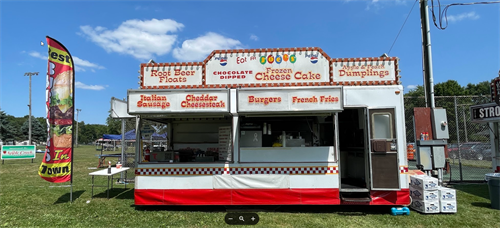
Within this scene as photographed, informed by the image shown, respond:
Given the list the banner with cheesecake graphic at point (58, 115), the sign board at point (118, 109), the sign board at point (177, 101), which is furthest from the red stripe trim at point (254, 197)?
the sign board at point (118, 109)

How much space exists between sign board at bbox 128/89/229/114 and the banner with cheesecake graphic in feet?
8.11

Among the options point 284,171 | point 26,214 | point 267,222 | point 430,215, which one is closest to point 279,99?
point 284,171

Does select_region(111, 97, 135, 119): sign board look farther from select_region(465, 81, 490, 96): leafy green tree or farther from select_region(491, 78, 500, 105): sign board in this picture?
select_region(465, 81, 490, 96): leafy green tree

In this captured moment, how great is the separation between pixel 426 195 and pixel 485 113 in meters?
5.04

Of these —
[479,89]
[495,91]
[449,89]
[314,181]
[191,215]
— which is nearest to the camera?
[191,215]

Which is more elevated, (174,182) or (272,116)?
(272,116)

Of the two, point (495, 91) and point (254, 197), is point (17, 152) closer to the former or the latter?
point (254, 197)

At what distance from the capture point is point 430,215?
6.12 metres

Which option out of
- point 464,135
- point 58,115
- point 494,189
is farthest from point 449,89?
point 58,115

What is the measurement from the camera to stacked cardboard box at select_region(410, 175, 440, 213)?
20.4 feet

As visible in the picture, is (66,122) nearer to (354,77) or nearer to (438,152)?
(354,77)

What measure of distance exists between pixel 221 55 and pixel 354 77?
11.0ft

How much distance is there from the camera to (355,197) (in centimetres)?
650

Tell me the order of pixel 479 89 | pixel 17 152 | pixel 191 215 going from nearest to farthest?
pixel 191 215 < pixel 17 152 < pixel 479 89
